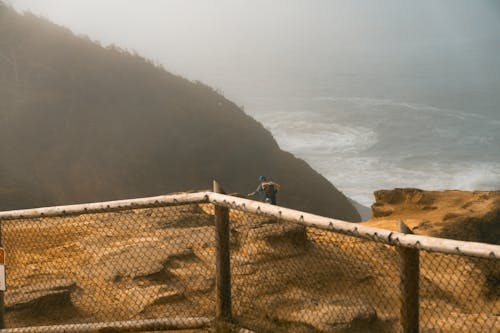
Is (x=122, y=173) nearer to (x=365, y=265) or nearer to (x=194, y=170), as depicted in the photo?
(x=194, y=170)

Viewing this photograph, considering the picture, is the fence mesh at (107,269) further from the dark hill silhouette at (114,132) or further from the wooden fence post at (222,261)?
the dark hill silhouette at (114,132)

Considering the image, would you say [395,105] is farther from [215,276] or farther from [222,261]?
[222,261]

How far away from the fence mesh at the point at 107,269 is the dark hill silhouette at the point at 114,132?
21.9 meters

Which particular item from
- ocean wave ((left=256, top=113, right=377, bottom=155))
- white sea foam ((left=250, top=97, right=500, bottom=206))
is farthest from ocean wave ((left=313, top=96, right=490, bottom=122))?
ocean wave ((left=256, top=113, right=377, bottom=155))

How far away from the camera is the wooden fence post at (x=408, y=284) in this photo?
4.06 m

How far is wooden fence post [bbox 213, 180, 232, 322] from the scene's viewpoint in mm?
4988

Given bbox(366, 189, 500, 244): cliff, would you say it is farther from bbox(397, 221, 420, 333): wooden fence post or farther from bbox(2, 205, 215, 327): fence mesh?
bbox(397, 221, 420, 333): wooden fence post

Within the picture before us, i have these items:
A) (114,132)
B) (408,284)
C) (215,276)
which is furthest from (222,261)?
(114,132)

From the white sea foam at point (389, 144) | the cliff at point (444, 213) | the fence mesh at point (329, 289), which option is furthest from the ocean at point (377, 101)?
the fence mesh at point (329, 289)

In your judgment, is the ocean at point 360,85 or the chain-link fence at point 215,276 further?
the ocean at point 360,85

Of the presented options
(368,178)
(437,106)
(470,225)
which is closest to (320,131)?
(368,178)

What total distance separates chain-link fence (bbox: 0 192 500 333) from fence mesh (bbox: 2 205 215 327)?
16 millimetres

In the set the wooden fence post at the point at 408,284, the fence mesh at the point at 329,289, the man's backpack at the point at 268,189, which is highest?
the man's backpack at the point at 268,189

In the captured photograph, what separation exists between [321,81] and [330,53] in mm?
43435
